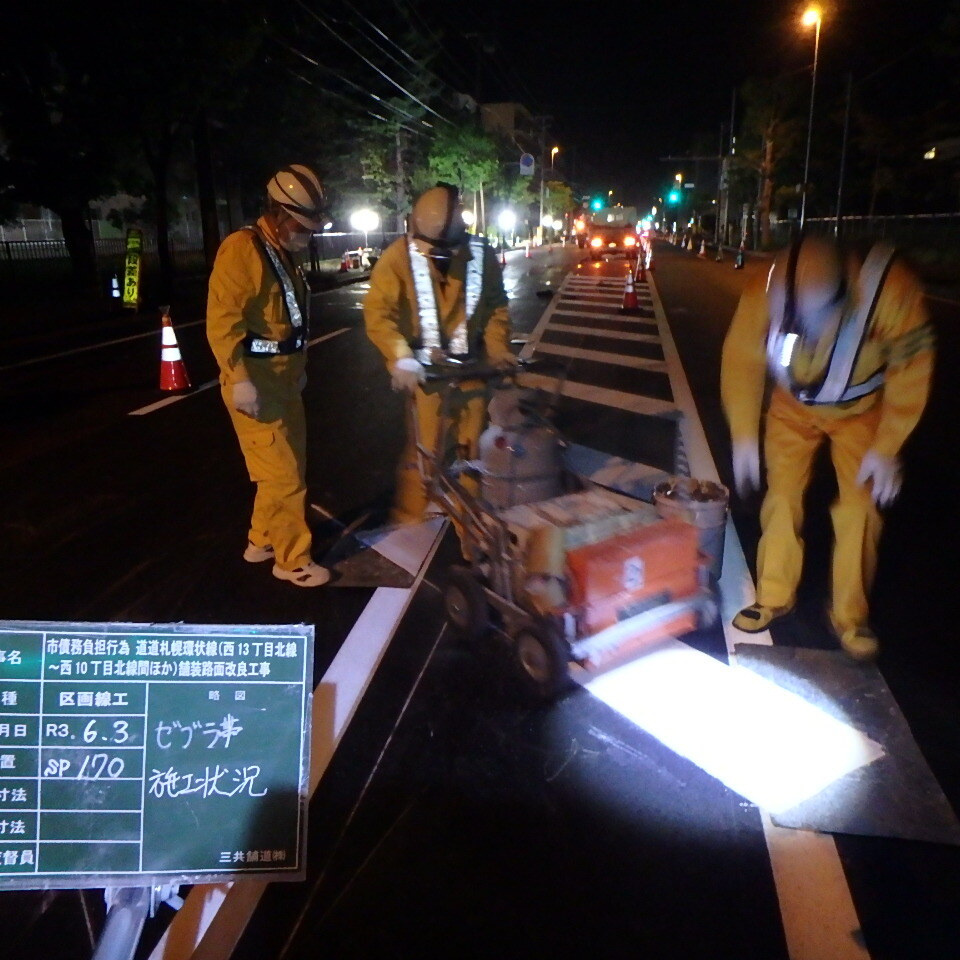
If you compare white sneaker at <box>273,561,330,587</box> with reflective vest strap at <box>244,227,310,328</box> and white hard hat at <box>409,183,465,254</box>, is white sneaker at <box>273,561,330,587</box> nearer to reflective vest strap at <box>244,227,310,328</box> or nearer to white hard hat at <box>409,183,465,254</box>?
reflective vest strap at <box>244,227,310,328</box>

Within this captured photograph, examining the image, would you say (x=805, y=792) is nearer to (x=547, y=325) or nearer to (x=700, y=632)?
(x=700, y=632)

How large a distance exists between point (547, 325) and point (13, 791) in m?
16.4

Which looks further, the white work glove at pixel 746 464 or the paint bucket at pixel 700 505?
the paint bucket at pixel 700 505

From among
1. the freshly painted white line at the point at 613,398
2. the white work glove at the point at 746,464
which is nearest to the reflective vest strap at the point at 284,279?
the white work glove at the point at 746,464

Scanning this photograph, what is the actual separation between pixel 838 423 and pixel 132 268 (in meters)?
18.8

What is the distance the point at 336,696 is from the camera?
385 centimetres

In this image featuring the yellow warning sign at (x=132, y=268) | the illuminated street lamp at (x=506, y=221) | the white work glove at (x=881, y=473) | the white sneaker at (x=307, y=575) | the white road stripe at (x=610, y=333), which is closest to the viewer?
the white work glove at (x=881, y=473)

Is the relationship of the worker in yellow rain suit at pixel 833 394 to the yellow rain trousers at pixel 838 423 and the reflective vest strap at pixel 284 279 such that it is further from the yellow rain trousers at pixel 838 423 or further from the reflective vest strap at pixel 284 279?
the reflective vest strap at pixel 284 279

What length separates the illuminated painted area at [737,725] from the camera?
3309 millimetres

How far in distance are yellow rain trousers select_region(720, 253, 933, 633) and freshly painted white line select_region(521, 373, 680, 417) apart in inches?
205

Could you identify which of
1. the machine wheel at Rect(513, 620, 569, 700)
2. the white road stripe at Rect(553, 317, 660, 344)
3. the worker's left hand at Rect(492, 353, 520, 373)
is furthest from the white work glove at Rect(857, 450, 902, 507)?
the white road stripe at Rect(553, 317, 660, 344)

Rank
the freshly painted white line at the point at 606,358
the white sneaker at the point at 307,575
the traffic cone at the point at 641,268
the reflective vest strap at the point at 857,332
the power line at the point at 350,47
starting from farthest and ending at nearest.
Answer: the traffic cone at the point at 641,268 < the power line at the point at 350,47 < the freshly painted white line at the point at 606,358 < the white sneaker at the point at 307,575 < the reflective vest strap at the point at 857,332

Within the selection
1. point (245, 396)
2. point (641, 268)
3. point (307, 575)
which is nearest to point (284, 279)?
point (245, 396)

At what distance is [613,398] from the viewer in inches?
416
